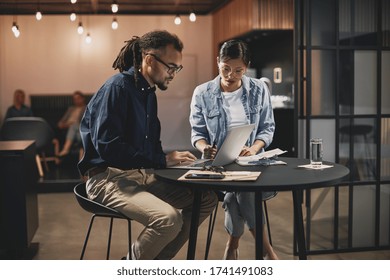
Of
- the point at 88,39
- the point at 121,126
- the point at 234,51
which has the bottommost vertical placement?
the point at 121,126

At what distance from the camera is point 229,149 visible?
251 centimetres

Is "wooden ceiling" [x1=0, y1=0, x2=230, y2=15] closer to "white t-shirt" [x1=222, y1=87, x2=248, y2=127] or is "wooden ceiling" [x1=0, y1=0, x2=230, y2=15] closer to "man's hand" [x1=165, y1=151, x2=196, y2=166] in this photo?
"white t-shirt" [x1=222, y1=87, x2=248, y2=127]

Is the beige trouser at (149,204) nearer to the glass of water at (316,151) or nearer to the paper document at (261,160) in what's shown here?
the paper document at (261,160)

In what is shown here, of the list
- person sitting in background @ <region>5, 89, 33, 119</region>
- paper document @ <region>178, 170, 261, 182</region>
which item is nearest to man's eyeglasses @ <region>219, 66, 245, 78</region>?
paper document @ <region>178, 170, 261, 182</region>

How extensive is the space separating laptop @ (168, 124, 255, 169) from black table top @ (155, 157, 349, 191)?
0.15 feet

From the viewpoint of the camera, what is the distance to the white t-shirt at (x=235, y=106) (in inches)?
123

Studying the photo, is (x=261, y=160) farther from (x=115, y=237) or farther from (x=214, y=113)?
(x=115, y=237)

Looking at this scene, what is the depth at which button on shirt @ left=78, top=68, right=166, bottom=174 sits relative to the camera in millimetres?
2453

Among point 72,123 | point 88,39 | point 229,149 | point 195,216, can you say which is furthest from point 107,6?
point 195,216

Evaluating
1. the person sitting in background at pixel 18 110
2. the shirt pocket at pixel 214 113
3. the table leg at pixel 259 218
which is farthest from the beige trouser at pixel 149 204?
the person sitting in background at pixel 18 110

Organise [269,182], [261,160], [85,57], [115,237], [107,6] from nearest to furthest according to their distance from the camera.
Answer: [269,182] → [261,160] → [115,237] → [107,6] → [85,57]

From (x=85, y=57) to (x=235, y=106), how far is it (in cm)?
647

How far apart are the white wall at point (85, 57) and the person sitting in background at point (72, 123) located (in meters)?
0.98

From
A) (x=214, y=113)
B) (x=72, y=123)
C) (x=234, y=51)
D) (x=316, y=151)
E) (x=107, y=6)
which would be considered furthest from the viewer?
(x=107, y=6)
